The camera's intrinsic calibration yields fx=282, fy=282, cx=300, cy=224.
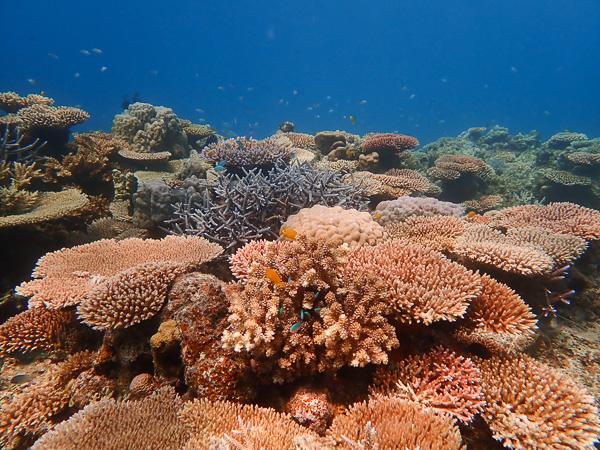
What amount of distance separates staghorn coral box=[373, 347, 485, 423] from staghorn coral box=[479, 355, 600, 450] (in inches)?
6.9

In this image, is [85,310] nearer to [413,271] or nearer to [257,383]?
[257,383]

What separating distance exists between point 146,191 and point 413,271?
192 inches

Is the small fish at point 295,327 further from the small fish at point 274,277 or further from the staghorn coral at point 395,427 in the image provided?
the staghorn coral at point 395,427

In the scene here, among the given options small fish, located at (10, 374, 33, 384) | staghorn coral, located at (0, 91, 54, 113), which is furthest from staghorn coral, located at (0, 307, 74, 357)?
staghorn coral, located at (0, 91, 54, 113)

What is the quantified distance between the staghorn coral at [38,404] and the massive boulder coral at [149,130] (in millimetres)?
7722

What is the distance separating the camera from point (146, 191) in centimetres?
534

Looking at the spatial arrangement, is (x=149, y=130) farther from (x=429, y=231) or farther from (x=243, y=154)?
(x=429, y=231)

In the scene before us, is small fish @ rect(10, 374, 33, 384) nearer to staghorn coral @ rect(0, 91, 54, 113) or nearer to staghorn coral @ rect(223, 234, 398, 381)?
staghorn coral @ rect(223, 234, 398, 381)

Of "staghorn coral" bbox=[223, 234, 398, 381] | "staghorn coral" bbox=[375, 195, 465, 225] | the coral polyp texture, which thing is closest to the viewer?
"staghorn coral" bbox=[223, 234, 398, 381]

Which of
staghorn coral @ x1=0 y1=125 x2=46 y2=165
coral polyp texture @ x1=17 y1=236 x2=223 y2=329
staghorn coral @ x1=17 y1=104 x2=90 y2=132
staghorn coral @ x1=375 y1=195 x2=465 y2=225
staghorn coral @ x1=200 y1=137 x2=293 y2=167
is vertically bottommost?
coral polyp texture @ x1=17 y1=236 x2=223 y2=329

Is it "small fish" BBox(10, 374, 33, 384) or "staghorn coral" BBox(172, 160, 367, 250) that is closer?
"small fish" BBox(10, 374, 33, 384)

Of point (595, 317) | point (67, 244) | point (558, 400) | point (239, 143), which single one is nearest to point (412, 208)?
point (595, 317)

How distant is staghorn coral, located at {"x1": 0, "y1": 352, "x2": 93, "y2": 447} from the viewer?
9.77 feet

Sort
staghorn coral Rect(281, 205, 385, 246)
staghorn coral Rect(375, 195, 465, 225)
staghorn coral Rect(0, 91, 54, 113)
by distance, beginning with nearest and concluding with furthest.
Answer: staghorn coral Rect(281, 205, 385, 246), staghorn coral Rect(375, 195, 465, 225), staghorn coral Rect(0, 91, 54, 113)
